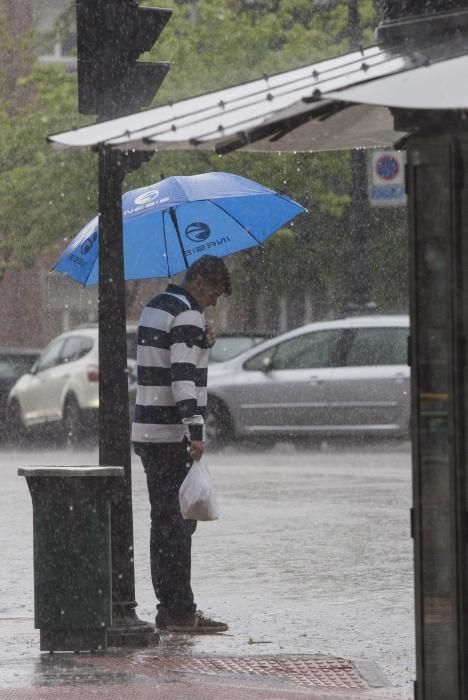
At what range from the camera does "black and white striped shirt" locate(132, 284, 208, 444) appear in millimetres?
8125

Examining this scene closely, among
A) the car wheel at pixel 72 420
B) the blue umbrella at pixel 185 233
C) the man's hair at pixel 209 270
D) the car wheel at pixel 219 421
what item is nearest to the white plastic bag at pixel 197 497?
the man's hair at pixel 209 270

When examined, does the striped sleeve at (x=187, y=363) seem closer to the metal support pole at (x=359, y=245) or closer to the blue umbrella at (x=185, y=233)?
the blue umbrella at (x=185, y=233)

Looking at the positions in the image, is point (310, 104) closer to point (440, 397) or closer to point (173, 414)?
point (440, 397)

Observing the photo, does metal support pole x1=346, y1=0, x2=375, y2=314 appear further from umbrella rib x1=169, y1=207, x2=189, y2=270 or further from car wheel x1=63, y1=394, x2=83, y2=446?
umbrella rib x1=169, y1=207, x2=189, y2=270

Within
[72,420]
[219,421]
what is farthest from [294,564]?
[72,420]

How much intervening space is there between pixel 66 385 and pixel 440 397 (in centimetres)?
1853

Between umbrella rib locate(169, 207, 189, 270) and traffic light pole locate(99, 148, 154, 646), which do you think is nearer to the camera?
traffic light pole locate(99, 148, 154, 646)

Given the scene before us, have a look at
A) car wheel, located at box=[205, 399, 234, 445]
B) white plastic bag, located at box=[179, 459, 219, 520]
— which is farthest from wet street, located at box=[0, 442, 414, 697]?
car wheel, located at box=[205, 399, 234, 445]

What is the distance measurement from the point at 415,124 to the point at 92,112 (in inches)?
117

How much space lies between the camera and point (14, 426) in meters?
25.0

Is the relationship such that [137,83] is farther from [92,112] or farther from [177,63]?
[177,63]

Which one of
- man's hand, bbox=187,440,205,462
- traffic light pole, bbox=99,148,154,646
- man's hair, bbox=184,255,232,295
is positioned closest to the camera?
traffic light pole, bbox=99,148,154,646

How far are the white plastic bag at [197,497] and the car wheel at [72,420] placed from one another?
15.6 metres

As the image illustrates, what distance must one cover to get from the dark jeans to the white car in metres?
14.3
